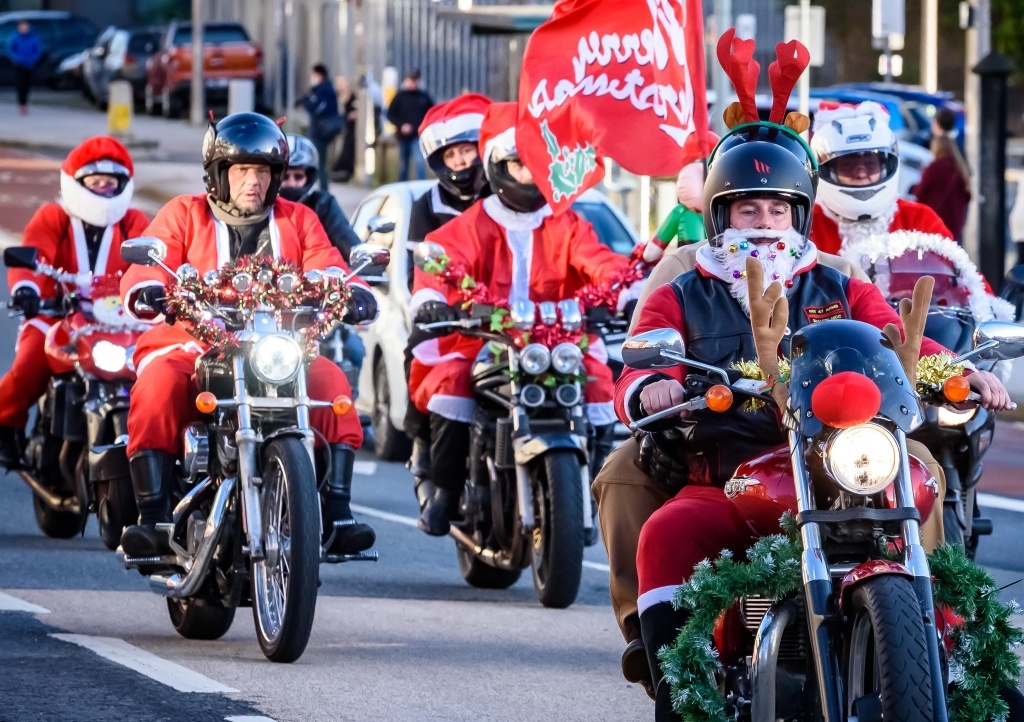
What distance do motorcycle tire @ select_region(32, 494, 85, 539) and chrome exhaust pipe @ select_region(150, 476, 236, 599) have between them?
3.03 metres

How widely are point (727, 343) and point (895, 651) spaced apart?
1366 mm

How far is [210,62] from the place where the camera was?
43.8m

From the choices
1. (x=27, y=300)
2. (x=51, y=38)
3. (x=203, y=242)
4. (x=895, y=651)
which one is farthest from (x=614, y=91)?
(x=51, y=38)

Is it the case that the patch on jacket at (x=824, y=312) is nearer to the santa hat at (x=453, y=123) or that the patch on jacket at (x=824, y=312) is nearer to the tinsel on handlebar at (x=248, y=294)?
the tinsel on handlebar at (x=248, y=294)

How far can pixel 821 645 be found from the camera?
4.88 m

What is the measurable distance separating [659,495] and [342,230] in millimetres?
3800

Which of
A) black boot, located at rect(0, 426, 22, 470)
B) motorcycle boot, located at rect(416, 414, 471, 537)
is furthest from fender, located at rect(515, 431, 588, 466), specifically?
black boot, located at rect(0, 426, 22, 470)

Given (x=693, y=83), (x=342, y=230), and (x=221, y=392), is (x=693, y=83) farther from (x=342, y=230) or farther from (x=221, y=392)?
(x=221, y=392)

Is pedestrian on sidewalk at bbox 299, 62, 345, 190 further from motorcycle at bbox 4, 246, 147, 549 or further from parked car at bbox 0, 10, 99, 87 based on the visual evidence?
parked car at bbox 0, 10, 99, 87

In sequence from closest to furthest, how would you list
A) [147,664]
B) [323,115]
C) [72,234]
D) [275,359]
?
[147,664]
[275,359]
[72,234]
[323,115]

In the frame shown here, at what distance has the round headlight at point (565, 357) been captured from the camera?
9094 millimetres

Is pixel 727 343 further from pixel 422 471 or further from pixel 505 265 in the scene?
pixel 422 471

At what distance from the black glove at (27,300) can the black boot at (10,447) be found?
81cm

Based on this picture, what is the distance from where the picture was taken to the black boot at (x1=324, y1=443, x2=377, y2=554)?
26.1 feet
